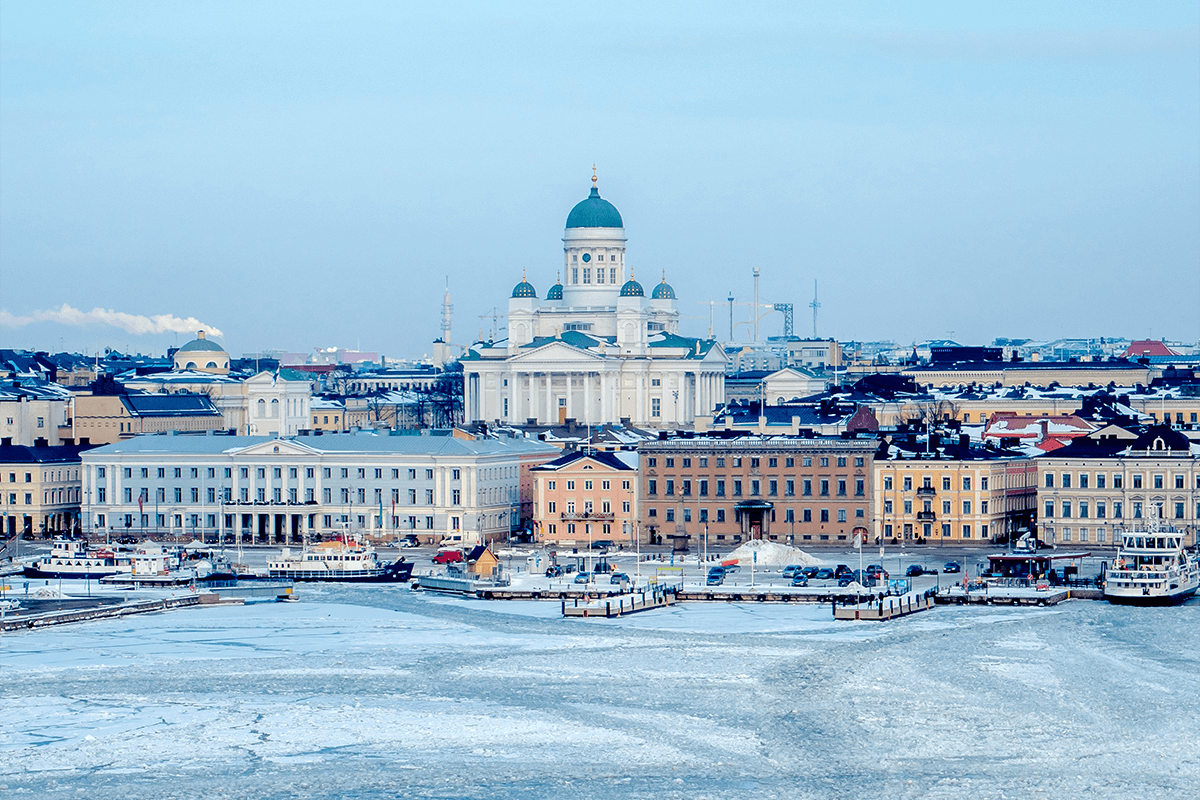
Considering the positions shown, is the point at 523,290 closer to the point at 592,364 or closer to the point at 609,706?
the point at 592,364

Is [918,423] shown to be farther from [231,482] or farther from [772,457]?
[231,482]

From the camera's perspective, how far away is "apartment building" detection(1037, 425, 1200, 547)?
76.6 meters

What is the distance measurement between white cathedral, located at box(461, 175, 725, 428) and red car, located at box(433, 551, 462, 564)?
125 feet

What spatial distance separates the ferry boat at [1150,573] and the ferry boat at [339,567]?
63.4 ft

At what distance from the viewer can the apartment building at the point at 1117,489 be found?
76.6 meters

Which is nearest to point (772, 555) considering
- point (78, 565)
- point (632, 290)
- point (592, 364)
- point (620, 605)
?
point (620, 605)

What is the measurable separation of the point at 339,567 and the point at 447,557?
478 centimetres

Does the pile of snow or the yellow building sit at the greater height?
the yellow building

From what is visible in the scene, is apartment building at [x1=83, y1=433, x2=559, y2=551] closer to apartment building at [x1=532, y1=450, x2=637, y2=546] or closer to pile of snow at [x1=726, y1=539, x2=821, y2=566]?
apartment building at [x1=532, y1=450, x2=637, y2=546]

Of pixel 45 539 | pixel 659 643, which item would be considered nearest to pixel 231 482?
pixel 45 539

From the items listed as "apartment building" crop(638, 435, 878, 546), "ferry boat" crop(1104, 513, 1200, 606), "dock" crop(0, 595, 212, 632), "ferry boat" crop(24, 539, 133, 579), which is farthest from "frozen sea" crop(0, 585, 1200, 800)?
"apartment building" crop(638, 435, 878, 546)

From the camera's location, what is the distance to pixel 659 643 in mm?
55031

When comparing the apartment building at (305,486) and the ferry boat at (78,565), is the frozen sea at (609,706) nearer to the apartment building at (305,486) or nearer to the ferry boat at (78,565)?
the ferry boat at (78,565)

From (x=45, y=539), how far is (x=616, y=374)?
3908 cm
